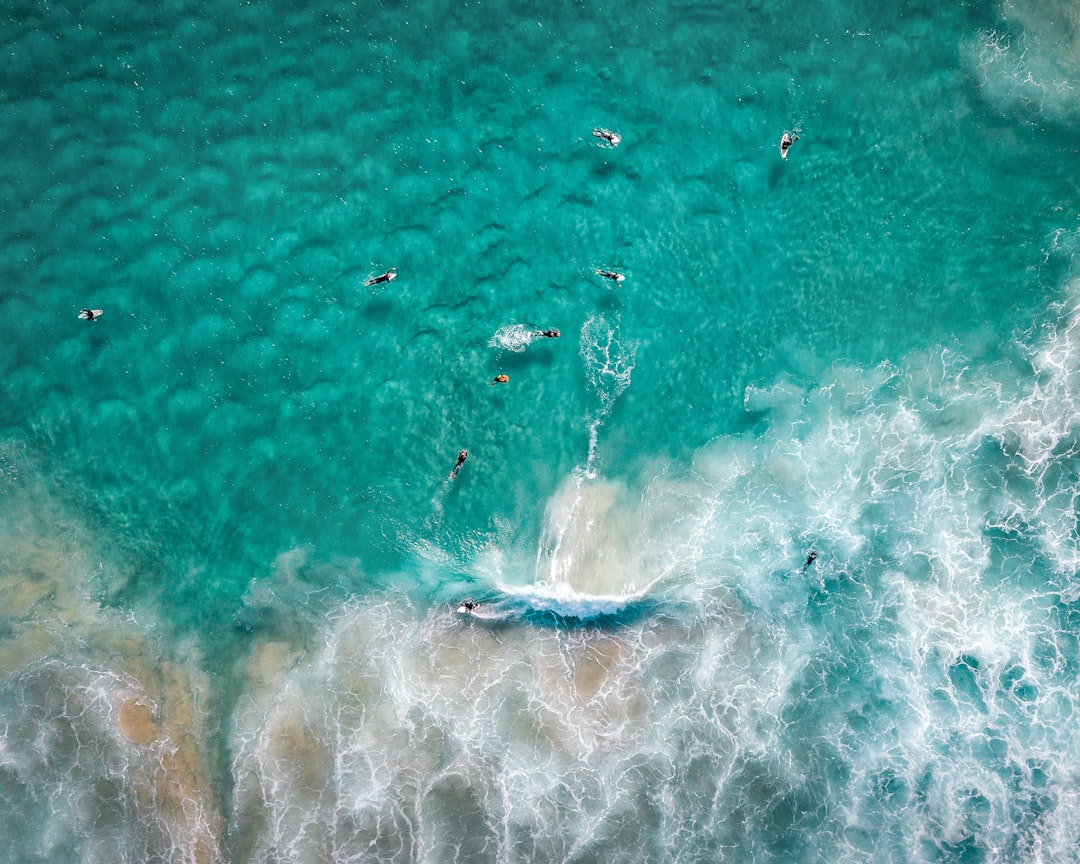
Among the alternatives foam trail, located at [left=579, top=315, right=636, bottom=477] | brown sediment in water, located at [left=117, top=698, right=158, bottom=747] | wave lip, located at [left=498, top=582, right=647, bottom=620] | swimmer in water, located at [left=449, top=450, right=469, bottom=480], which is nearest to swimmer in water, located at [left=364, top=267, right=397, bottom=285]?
swimmer in water, located at [left=449, top=450, right=469, bottom=480]

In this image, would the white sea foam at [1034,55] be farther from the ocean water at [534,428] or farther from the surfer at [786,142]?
the surfer at [786,142]

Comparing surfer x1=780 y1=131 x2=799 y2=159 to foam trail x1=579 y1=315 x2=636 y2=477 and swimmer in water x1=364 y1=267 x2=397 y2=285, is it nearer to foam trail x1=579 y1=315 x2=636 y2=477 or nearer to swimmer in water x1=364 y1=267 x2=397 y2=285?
foam trail x1=579 y1=315 x2=636 y2=477

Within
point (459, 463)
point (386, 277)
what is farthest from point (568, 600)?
point (386, 277)

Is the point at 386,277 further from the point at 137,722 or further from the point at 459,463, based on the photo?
the point at 137,722

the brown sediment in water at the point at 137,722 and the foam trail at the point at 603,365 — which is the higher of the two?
the foam trail at the point at 603,365

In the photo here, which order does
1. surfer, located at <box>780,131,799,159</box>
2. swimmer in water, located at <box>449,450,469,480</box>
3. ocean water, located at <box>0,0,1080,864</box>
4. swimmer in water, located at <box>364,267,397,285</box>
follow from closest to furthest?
ocean water, located at <box>0,0,1080,864</box> < swimmer in water, located at <box>364,267,397,285</box> < surfer, located at <box>780,131,799,159</box> < swimmer in water, located at <box>449,450,469,480</box>

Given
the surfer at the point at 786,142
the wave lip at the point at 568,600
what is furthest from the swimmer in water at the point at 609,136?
the wave lip at the point at 568,600
